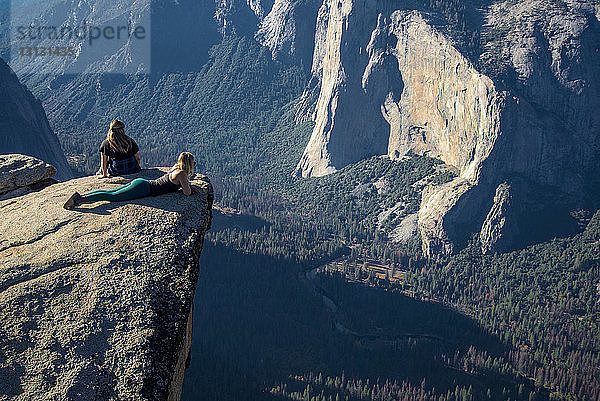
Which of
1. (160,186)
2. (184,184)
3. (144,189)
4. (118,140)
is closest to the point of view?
(144,189)

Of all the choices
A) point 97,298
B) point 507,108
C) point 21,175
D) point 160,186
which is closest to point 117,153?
point 160,186

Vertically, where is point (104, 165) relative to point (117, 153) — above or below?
below

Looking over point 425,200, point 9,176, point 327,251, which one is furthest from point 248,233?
point 9,176

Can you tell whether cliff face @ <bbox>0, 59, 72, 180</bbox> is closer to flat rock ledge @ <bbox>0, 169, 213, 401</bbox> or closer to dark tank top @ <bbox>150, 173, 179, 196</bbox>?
dark tank top @ <bbox>150, 173, 179, 196</bbox>

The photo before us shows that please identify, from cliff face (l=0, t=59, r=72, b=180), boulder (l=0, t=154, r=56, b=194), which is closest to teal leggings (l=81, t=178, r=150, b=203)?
boulder (l=0, t=154, r=56, b=194)

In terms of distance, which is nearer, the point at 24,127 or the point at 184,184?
the point at 184,184

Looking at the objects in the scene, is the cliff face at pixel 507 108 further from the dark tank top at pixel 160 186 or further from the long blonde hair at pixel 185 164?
the dark tank top at pixel 160 186

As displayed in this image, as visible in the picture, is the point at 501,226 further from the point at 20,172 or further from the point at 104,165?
the point at 20,172

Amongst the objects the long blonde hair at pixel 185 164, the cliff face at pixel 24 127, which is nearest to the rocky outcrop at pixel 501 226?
the cliff face at pixel 24 127
